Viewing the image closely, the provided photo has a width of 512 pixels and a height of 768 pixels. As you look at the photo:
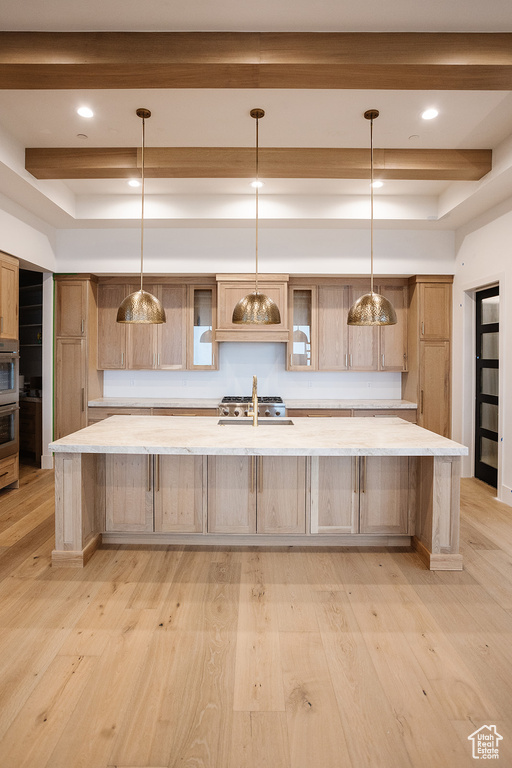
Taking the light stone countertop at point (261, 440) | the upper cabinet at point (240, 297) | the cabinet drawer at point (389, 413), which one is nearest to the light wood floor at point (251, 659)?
the light stone countertop at point (261, 440)

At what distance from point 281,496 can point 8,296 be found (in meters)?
3.36

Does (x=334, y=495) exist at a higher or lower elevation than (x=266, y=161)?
lower

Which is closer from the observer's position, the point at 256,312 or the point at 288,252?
the point at 256,312

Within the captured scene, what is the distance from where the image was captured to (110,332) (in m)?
5.48

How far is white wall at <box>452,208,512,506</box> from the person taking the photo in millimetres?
4223

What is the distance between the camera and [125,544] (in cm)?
319

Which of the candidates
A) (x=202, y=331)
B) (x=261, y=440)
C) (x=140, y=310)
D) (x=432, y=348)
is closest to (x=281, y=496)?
(x=261, y=440)

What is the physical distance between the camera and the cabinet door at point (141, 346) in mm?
5438

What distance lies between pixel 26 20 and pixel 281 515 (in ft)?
10.7

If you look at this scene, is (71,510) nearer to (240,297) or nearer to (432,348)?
(240,297)

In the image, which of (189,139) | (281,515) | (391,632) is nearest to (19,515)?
(281,515)

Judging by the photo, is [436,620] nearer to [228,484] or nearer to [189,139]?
[228,484]

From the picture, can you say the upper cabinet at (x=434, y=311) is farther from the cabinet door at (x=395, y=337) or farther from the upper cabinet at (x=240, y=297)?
Answer: the upper cabinet at (x=240, y=297)

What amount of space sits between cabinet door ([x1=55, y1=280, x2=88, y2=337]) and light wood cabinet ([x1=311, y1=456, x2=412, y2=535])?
11.8ft
